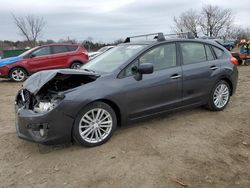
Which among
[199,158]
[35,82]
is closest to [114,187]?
[199,158]

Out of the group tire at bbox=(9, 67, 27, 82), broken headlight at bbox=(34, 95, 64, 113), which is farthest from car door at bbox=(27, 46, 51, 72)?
broken headlight at bbox=(34, 95, 64, 113)

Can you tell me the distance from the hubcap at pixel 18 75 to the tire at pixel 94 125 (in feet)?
29.0

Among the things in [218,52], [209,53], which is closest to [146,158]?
[209,53]

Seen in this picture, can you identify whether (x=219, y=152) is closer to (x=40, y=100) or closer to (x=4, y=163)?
(x=40, y=100)

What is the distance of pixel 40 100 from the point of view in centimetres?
429

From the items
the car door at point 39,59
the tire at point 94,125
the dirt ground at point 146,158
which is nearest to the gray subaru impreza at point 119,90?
the tire at point 94,125

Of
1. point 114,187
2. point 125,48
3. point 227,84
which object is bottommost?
point 114,187

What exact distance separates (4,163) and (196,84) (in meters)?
3.51

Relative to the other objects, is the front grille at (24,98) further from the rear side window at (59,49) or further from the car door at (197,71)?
the rear side window at (59,49)

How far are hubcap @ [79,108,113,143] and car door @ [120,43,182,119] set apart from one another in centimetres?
41

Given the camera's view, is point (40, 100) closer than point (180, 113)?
Yes

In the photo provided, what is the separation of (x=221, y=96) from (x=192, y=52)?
1.17 metres

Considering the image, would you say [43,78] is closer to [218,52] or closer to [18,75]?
[218,52]

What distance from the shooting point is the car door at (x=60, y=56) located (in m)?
12.8
